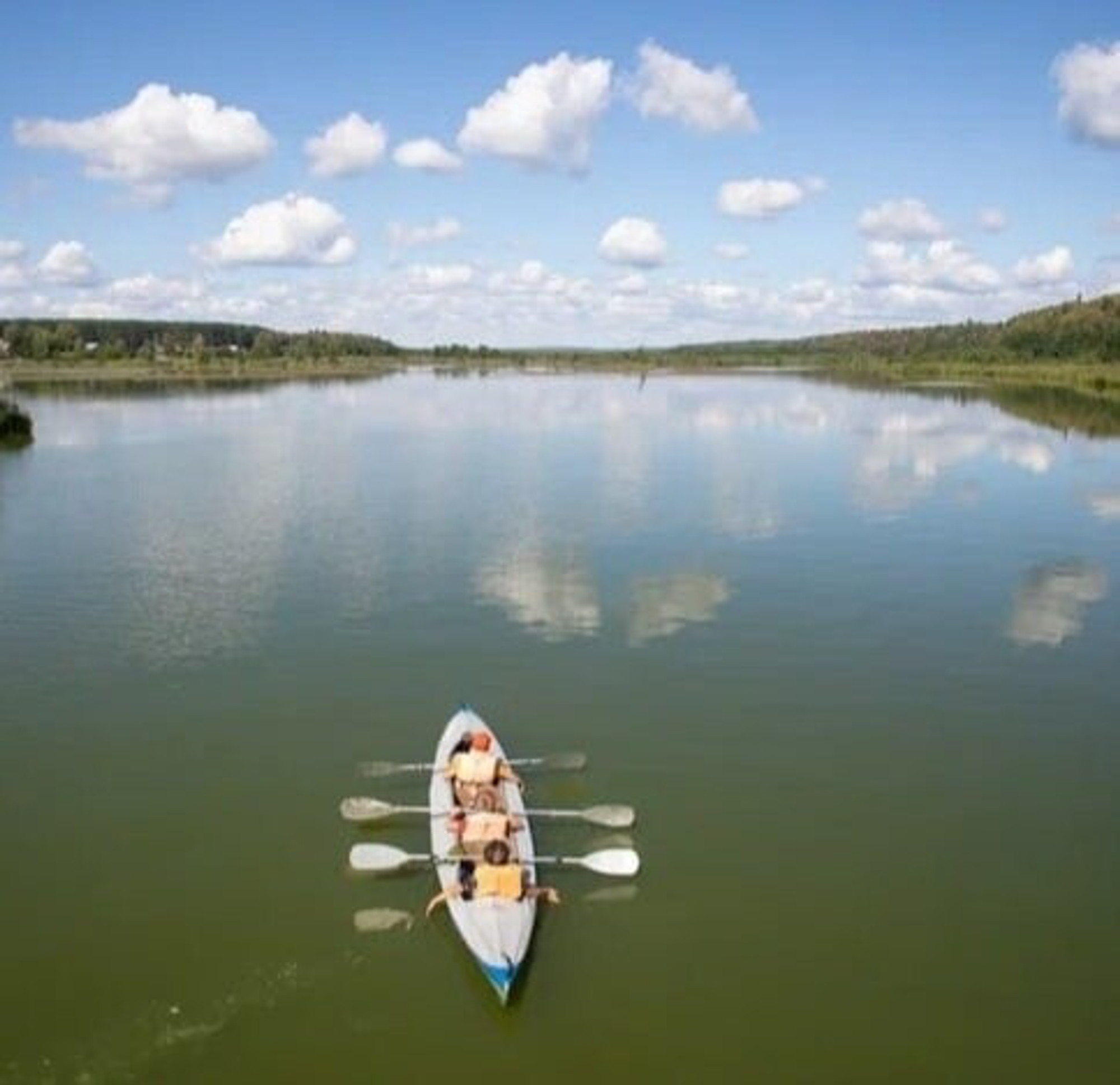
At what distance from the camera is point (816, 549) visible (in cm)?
3359

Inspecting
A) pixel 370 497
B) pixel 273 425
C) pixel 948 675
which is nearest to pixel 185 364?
pixel 273 425

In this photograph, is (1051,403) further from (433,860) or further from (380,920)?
(380,920)

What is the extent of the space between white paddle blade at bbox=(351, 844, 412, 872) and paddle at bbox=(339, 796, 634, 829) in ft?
3.82

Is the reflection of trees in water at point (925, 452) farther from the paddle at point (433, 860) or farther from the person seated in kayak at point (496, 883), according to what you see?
the person seated in kayak at point (496, 883)

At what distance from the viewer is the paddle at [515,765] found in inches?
669

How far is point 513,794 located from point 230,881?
3.95 m

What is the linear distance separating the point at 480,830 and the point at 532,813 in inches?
55.7

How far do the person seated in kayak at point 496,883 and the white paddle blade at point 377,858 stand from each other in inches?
36.7

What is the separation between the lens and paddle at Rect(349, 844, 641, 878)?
14.2 meters

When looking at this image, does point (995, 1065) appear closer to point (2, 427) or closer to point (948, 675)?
point (948, 675)

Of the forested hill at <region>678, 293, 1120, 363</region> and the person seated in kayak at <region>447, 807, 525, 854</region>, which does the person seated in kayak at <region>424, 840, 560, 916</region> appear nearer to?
the person seated in kayak at <region>447, 807, 525, 854</region>

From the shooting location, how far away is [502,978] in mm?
11859

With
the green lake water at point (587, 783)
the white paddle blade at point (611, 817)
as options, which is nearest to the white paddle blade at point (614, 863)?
the green lake water at point (587, 783)

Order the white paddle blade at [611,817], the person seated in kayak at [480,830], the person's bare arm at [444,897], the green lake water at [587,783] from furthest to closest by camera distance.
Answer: the white paddle blade at [611,817]
the person seated in kayak at [480,830]
the person's bare arm at [444,897]
the green lake water at [587,783]
